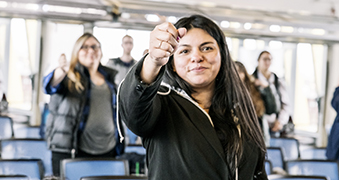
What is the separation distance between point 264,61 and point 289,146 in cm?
177

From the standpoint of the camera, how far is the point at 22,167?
3.21 meters

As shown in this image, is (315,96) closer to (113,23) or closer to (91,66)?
(113,23)

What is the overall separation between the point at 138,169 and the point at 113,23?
3.81 meters

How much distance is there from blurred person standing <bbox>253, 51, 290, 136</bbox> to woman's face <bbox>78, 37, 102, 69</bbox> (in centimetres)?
286

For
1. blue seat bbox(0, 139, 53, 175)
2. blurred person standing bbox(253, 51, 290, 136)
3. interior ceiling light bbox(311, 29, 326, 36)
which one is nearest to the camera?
blue seat bbox(0, 139, 53, 175)

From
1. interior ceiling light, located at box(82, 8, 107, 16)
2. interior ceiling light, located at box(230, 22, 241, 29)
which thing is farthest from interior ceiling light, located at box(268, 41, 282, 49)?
interior ceiling light, located at box(82, 8, 107, 16)

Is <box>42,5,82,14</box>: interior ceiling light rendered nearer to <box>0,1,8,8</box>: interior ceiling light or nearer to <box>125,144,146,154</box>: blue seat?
<box>0,1,8,8</box>: interior ceiling light

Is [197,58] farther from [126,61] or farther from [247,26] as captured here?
[247,26]

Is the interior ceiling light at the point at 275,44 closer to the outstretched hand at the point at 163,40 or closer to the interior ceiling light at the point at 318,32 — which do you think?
the interior ceiling light at the point at 318,32

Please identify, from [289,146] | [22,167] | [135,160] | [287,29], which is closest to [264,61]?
[287,29]

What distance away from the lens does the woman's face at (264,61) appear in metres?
6.71

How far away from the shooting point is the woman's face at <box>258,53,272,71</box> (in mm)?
6715

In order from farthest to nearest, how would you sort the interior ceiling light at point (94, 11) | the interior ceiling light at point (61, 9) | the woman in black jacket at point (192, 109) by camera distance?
the interior ceiling light at point (94, 11)
the interior ceiling light at point (61, 9)
the woman in black jacket at point (192, 109)

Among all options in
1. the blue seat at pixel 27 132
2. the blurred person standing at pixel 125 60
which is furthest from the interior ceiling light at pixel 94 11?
the blue seat at pixel 27 132
